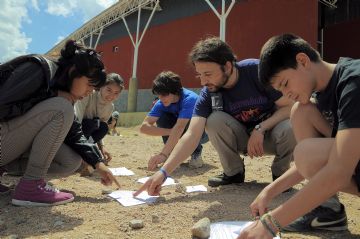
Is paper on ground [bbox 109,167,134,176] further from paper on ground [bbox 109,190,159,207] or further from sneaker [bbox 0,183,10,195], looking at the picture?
sneaker [bbox 0,183,10,195]

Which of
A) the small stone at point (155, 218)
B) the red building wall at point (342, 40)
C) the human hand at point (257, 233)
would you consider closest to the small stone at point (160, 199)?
the small stone at point (155, 218)

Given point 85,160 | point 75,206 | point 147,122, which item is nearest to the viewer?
point 75,206

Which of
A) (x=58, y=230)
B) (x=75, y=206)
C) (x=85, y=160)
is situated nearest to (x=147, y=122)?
(x=85, y=160)

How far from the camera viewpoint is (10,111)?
253 centimetres

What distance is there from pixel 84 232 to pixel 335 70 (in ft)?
5.06

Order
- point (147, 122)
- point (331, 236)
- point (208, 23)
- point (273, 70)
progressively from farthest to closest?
1. point (208, 23)
2. point (147, 122)
3. point (331, 236)
4. point (273, 70)

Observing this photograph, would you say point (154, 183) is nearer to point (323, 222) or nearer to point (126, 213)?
point (126, 213)

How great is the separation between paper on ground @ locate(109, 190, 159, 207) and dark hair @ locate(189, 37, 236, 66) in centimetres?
111

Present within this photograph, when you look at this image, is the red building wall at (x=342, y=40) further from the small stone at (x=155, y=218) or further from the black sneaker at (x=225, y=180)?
the small stone at (x=155, y=218)

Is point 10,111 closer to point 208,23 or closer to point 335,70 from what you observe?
point 335,70

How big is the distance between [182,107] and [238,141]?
3.28 feet

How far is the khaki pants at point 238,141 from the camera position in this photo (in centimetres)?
319

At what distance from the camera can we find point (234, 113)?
3.38m

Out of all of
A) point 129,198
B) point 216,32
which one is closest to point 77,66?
point 129,198
